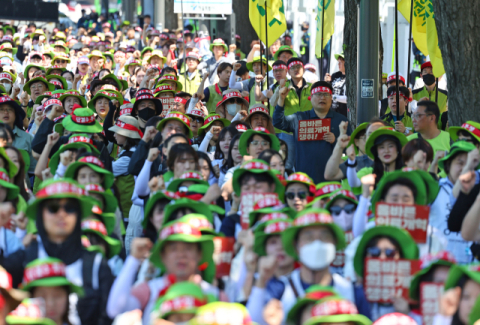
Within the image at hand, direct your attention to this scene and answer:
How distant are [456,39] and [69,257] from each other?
5184 mm

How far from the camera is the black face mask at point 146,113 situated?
31.7 feet

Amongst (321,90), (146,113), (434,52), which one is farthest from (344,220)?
(434,52)

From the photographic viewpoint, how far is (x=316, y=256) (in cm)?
453

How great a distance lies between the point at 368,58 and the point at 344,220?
3.79m

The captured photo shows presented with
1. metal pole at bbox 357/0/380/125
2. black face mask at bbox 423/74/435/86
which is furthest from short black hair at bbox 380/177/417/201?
black face mask at bbox 423/74/435/86

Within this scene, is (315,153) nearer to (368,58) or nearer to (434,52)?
(368,58)

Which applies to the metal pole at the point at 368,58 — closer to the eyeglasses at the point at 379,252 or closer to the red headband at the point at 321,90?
the red headband at the point at 321,90

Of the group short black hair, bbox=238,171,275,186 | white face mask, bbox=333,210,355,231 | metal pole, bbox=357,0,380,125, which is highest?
metal pole, bbox=357,0,380,125

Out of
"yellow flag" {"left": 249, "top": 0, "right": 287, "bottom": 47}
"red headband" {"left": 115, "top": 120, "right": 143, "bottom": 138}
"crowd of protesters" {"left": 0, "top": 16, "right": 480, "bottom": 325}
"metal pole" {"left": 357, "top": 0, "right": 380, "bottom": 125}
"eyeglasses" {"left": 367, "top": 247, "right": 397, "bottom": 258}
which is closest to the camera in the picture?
"crowd of protesters" {"left": 0, "top": 16, "right": 480, "bottom": 325}

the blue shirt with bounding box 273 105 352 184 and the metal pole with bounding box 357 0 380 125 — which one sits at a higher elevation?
the metal pole with bounding box 357 0 380 125

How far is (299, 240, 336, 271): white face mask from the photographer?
453cm

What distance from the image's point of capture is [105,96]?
1085 cm

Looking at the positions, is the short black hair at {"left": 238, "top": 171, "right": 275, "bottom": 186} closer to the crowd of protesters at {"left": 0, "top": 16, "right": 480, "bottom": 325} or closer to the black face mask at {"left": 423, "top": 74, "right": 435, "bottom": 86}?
the crowd of protesters at {"left": 0, "top": 16, "right": 480, "bottom": 325}

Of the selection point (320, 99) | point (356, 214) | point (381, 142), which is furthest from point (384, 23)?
point (356, 214)
